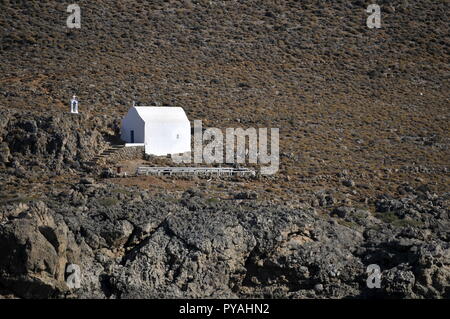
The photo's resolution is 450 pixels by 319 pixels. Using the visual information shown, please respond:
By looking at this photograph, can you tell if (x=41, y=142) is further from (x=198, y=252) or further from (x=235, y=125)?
(x=235, y=125)

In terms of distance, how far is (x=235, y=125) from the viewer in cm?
4434

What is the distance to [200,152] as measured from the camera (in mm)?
38812

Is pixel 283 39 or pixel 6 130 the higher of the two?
pixel 283 39

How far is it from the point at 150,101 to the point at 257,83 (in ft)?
27.6

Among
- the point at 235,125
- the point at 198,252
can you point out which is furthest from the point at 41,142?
the point at 235,125

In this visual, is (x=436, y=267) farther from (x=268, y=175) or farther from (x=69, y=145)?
(x=69, y=145)

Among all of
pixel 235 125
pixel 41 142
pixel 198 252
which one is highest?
pixel 235 125

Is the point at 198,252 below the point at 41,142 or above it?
below

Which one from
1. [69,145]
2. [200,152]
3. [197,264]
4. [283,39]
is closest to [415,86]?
[283,39]

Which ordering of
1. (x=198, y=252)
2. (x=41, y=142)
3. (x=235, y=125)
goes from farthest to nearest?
1. (x=235, y=125)
2. (x=41, y=142)
3. (x=198, y=252)

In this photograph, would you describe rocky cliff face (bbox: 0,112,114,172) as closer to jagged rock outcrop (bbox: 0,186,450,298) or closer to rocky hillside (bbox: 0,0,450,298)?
rocky hillside (bbox: 0,0,450,298)

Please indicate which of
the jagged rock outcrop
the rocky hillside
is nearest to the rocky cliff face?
the rocky hillside

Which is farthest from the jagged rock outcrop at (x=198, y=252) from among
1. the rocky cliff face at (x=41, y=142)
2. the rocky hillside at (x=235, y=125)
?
the rocky cliff face at (x=41, y=142)

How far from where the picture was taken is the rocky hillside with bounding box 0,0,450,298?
27953 mm
